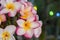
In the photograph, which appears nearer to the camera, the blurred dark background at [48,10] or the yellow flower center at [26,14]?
the yellow flower center at [26,14]

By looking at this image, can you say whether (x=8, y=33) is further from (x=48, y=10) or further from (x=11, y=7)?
Answer: (x=48, y=10)

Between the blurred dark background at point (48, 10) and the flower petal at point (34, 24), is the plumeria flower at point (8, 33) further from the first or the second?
the blurred dark background at point (48, 10)

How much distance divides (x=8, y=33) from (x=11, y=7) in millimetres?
85

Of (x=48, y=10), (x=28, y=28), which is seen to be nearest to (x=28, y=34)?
(x=28, y=28)

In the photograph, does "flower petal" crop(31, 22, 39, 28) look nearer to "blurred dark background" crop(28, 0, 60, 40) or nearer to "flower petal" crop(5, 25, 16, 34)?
"flower petal" crop(5, 25, 16, 34)

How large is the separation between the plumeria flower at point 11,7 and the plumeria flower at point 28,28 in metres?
0.03

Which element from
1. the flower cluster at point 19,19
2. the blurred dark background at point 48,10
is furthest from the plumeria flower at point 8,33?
the blurred dark background at point 48,10

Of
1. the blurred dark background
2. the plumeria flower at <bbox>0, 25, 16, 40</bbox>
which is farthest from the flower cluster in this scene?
the blurred dark background

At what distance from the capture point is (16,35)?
0.63 metres

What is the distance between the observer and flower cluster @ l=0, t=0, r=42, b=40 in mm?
604

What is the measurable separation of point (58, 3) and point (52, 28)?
71 cm

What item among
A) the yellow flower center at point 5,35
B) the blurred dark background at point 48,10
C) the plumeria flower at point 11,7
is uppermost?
the plumeria flower at point 11,7

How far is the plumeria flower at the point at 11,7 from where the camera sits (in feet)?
2.02

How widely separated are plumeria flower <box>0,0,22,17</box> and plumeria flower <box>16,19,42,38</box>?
33 millimetres
